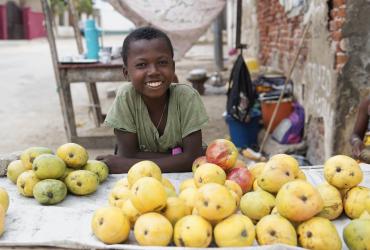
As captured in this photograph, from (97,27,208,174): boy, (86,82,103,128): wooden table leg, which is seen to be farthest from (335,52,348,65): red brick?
(86,82,103,128): wooden table leg

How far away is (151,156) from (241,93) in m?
3.31

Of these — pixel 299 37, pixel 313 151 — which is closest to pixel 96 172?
pixel 313 151

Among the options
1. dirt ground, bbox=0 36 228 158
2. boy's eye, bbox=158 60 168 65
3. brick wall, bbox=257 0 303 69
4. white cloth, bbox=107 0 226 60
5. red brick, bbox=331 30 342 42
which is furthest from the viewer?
dirt ground, bbox=0 36 228 158

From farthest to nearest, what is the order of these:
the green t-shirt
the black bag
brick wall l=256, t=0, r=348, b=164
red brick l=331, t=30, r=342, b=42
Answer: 1. the black bag
2. brick wall l=256, t=0, r=348, b=164
3. red brick l=331, t=30, r=342, b=42
4. the green t-shirt

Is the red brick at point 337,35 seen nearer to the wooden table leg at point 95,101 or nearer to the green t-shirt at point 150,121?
the green t-shirt at point 150,121

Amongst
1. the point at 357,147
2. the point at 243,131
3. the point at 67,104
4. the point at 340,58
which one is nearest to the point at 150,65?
the point at 357,147

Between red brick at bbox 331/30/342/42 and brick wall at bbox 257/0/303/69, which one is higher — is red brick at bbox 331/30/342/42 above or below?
above

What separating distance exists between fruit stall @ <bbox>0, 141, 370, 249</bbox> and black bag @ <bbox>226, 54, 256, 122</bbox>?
3.65 m

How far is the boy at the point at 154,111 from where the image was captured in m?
2.32

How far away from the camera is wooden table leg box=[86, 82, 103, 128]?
6.20 m

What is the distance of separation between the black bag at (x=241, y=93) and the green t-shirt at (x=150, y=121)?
3071 millimetres

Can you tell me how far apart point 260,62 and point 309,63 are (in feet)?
12.6

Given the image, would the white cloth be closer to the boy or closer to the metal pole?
the boy

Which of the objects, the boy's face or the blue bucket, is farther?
the blue bucket
